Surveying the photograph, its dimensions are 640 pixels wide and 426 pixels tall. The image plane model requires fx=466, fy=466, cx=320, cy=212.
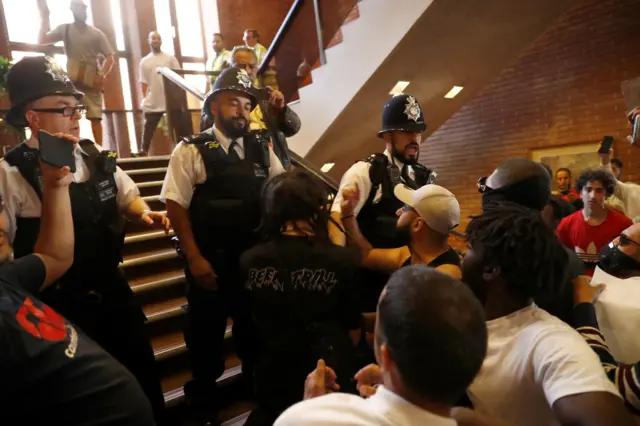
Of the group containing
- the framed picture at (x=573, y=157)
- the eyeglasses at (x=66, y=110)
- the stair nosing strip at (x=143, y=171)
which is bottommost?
the framed picture at (x=573, y=157)

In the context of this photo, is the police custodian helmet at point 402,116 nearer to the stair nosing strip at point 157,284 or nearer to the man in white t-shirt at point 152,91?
the stair nosing strip at point 157,284

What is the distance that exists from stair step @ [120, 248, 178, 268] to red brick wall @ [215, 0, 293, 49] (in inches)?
259

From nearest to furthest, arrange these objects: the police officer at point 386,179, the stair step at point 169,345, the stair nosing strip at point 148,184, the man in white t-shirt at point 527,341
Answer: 1. the man in white t-shirt at point 527,341
2. the police officer at point 386,179
3. the stair step at point 169,345
4. the stair nosing strip at point 148,184

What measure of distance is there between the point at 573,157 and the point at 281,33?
4508 mm

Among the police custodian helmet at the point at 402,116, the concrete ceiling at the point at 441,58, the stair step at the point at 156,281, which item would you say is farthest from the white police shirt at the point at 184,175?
the concrete ceiling at the point at 441,58

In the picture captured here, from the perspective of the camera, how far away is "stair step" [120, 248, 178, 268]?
3350mm

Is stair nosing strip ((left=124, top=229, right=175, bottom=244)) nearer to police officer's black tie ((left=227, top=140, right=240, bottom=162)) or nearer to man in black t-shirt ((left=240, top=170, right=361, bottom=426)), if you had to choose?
police officer's black tie ((left=227, top=140, right=240, bottom=162))

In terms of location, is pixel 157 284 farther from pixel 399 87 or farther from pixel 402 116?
pixel 399 87

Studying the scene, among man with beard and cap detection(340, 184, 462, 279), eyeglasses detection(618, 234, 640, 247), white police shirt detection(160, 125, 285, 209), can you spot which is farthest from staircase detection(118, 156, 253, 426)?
eyeglasses detection(618, 234, 640, 247)

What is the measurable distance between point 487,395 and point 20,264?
4.42ft

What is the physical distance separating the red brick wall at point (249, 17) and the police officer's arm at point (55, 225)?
8.27m

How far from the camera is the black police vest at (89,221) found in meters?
1.79

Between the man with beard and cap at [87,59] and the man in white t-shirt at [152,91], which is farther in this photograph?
the man in white t-shirt at [152,91]

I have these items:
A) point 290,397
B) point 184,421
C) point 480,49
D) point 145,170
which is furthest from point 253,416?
point 480,49
